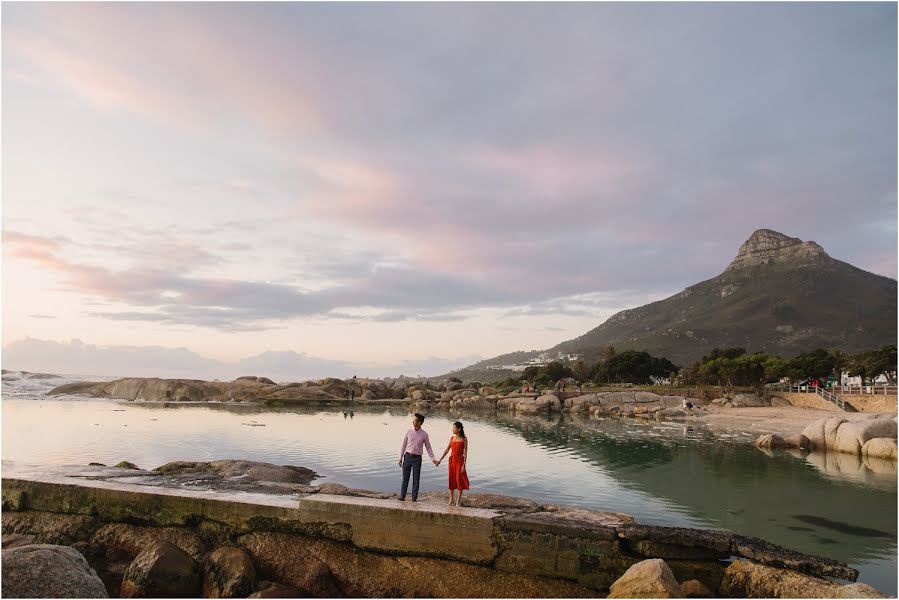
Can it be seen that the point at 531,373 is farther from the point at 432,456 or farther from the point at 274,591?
the point at 274,591

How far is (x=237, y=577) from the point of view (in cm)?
978

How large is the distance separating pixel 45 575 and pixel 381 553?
17.5 ft

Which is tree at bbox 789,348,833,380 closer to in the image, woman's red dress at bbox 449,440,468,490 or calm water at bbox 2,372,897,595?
calm water at bbox 2,372,897,595

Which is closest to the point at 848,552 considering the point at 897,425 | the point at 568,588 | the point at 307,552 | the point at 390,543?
the point at 568,588

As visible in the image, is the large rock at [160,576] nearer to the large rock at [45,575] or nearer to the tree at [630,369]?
the large rock at [45,575]

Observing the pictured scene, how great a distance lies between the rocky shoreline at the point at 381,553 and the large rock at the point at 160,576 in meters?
0.02

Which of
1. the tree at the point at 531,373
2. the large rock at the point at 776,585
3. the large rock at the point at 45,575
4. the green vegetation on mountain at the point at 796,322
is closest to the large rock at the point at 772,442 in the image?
the large rock at the point at 776,585

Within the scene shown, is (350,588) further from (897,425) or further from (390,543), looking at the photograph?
(897,425)

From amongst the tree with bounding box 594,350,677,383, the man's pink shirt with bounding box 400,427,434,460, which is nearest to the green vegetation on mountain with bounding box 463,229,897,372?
the tree with bounding box 594,350,677,383

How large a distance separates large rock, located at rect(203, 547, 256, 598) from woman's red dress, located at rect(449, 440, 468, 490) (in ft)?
13.8

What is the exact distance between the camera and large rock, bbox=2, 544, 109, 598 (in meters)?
7.39

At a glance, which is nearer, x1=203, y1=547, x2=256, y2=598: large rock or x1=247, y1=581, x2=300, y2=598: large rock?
x1=247, y1=581, x2=300, y2=598: large rock

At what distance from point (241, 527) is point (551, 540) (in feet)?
20.7

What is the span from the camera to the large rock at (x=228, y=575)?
9664mm
